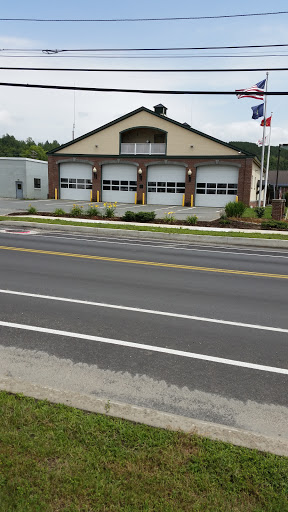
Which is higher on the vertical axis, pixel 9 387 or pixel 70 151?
pixel 70 151

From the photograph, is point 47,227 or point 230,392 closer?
point 230,392

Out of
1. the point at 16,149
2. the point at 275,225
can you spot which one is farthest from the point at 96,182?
the point at 16,149

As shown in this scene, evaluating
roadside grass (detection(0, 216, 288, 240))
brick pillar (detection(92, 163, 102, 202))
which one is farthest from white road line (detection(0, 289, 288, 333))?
brick pillar (detection(92, 163, 102, 202))

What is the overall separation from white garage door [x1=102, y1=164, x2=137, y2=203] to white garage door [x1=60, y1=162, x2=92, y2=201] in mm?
1775

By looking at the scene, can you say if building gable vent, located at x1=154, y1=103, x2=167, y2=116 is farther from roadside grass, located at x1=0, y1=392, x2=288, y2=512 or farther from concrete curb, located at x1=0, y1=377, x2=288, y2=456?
roadside grass, located at x1=0, y1=392, x2=288, y2=512

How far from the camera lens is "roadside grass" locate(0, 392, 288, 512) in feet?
8.69

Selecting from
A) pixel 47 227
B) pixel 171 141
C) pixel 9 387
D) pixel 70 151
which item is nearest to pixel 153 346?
pixel 9 387

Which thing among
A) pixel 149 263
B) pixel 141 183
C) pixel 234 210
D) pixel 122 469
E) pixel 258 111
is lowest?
pixel 122 469

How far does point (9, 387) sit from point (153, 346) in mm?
1980

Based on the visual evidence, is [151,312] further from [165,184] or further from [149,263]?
[165,184]

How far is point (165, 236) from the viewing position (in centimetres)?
1752

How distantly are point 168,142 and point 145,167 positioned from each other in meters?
3.19

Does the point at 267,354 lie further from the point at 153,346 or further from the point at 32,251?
the point at 32,251

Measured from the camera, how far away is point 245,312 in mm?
6926
